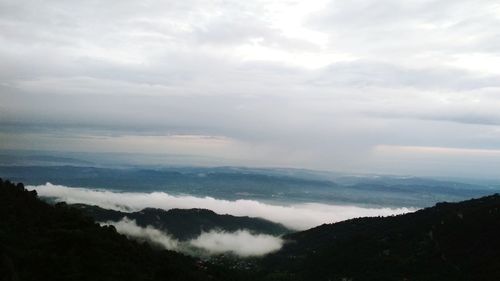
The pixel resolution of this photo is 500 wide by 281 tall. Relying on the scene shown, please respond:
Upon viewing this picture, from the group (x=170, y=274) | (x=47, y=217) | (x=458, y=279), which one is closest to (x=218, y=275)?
(x=170, y=274)

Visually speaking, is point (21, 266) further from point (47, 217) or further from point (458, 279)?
point (458, 279)

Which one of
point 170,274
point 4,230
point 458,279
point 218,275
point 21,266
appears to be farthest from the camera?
point 458,279

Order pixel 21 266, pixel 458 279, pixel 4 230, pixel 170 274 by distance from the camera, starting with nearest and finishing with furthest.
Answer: pixel 21 266 < pixel 4 230 < pixel 170 274 < pixel 458 279

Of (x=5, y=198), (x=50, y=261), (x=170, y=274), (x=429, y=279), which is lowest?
(x=429, y=279)

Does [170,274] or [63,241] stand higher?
[63,241]

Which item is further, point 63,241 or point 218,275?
point 218,275

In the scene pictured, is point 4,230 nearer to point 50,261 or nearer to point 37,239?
point 37,239

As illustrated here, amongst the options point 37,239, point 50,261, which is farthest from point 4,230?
point 50,261
